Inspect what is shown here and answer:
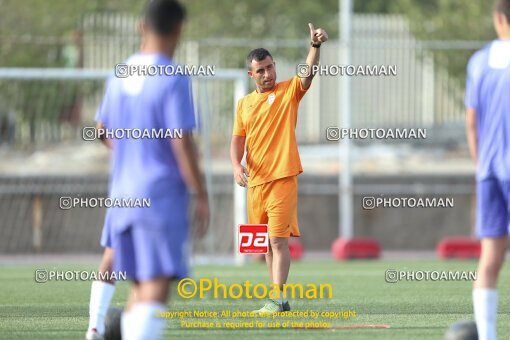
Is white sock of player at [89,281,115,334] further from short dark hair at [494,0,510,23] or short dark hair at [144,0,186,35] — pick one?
short dark hair at [494,0,510,23]

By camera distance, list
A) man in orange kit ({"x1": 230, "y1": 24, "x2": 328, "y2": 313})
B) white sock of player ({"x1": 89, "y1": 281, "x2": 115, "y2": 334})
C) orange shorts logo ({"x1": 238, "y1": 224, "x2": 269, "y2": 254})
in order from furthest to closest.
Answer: orange shorts logo ({"x1": 238, "y1": 224, "x2": 269, "y2": 254}), man in orange kit ({"x1": 230, "y1": 24, "x2": 328, "y2": 313}), white sock of player ({"x1": 89, "y1": 281, "x2": 115, "y2": 334})

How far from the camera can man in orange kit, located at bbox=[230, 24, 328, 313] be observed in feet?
35.0

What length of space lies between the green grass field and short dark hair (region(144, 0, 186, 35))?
3.04m

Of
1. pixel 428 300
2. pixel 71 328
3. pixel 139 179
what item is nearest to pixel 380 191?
pixel 428 300

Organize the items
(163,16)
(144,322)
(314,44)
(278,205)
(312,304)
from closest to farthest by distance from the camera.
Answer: (144,322), (163,16), (314,44), (278,205), (312,304)

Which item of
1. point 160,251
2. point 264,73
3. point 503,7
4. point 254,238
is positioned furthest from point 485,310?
point 264,73

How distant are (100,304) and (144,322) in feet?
6.70

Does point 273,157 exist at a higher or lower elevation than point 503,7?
lower

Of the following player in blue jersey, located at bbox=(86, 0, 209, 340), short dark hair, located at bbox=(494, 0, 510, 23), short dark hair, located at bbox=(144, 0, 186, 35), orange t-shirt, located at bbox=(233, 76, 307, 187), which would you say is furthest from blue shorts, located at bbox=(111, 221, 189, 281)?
orange t-shirt, located at bbox=(233, 76, 307, 187)

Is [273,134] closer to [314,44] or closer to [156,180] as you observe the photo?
[314,44]

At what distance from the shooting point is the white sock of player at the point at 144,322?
6.53 metres

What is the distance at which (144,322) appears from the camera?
257 inches

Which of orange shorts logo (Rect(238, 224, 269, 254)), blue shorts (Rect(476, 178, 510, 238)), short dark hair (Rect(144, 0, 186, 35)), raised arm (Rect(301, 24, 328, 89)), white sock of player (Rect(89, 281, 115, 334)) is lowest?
white sock of player (Rect(89, 281, 115, 334))

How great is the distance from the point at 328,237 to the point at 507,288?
953 cm
